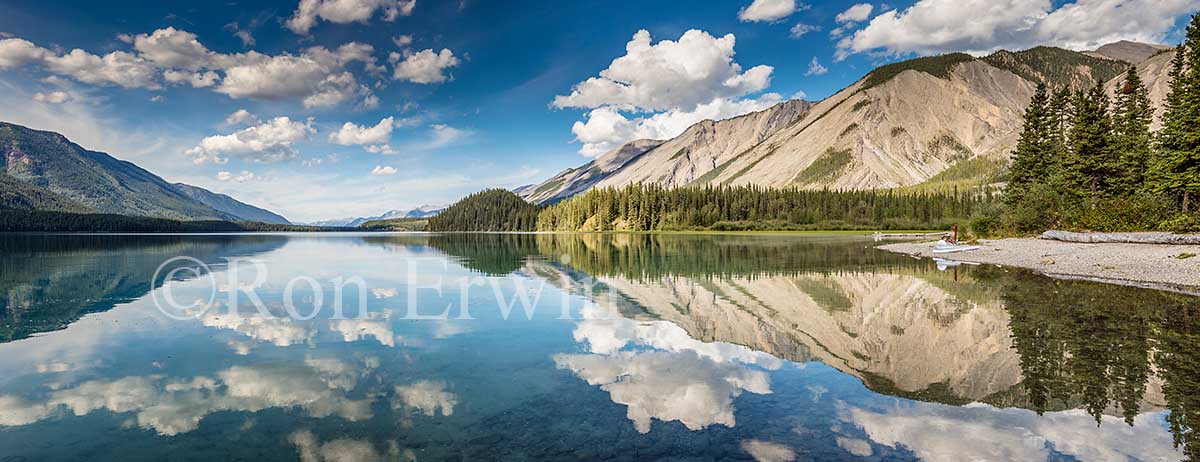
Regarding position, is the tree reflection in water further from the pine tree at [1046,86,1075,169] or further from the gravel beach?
the pine tree at [1046,86,1075,169]

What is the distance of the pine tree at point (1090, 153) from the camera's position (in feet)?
177

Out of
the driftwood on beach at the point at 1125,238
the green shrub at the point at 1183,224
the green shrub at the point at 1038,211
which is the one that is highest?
the green shrub at the point at 1038,211

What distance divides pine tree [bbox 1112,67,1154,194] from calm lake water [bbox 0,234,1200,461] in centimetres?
3893

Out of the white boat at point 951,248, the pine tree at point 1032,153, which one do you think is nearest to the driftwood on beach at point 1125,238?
the white boat at point 951,248

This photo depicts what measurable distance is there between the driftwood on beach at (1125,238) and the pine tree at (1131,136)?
7322 millimetres

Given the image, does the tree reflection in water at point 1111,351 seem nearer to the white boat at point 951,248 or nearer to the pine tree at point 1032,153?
the white boat at point 951,248

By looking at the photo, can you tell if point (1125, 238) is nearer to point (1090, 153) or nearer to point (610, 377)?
point (1090, 153)

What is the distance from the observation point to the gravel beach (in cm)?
2584

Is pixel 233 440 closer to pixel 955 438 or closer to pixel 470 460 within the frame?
pixel 470 460

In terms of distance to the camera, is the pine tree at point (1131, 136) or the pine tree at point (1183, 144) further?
the pine tree at point (1131, 136)

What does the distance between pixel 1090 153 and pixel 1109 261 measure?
3175 centimetres

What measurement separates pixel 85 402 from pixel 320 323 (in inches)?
327

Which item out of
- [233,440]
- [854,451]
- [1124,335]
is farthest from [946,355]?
[233,440]

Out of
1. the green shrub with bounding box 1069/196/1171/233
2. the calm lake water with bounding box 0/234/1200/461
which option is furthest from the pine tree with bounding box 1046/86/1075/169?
the calm lake water with bounding box 0/234/1200/461
